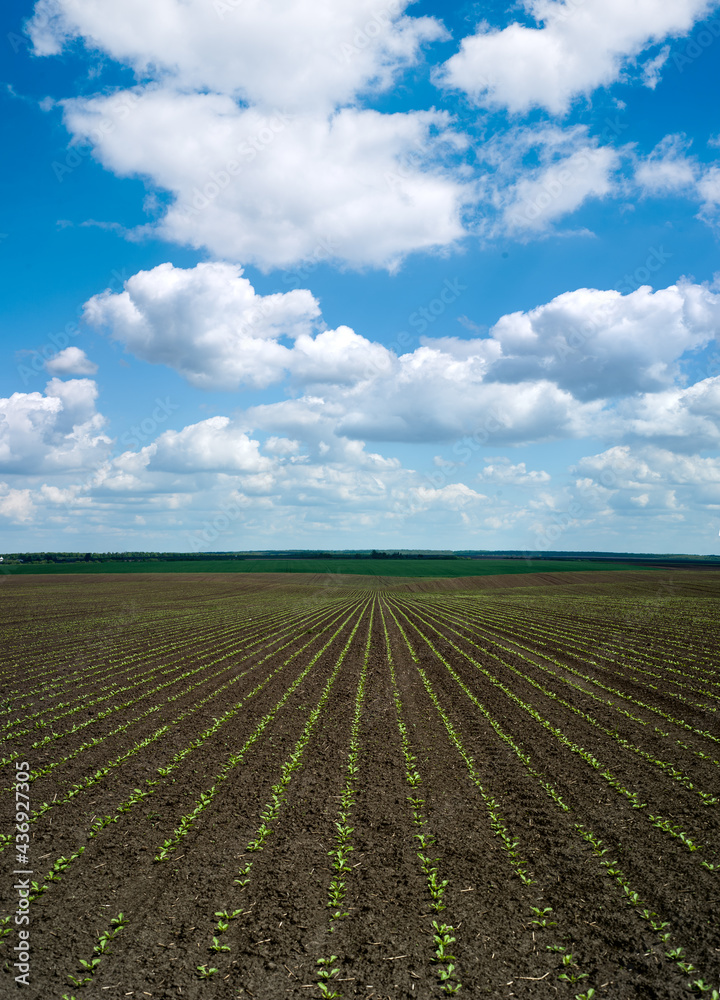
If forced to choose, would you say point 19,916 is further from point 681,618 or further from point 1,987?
point 681,618

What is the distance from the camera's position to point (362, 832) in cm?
1116

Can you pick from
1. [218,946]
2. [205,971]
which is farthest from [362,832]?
[205,971]

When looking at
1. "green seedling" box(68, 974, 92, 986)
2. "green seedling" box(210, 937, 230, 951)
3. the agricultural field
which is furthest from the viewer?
"green seedling" box(210, 937, 230, 951)

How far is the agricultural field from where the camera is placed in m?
7.72

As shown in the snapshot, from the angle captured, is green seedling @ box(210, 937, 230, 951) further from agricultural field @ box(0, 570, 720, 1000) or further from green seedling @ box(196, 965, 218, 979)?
green seedling @ box(196, 965, 218, 979)

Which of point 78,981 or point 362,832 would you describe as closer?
point 78,981

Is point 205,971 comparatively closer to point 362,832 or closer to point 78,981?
point 78,981

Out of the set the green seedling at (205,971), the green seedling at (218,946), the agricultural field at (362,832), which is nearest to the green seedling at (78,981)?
the agricultural field at (362,832)

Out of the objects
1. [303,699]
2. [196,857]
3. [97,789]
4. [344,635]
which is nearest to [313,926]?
[196,857]

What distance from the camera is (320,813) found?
39.2ft

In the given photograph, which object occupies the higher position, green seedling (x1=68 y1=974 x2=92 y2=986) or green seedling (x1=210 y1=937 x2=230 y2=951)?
green seedling (x1=210 y1=937 x2=230 y2=951)

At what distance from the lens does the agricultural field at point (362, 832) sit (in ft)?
25.3

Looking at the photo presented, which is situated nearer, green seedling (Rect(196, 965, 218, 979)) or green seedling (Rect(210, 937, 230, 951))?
green seedling (Rect(196, 965, 218, 979))

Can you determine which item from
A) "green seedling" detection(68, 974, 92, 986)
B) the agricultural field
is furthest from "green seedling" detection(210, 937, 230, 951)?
"green seedling" detection(68, 974, 92, 986)
